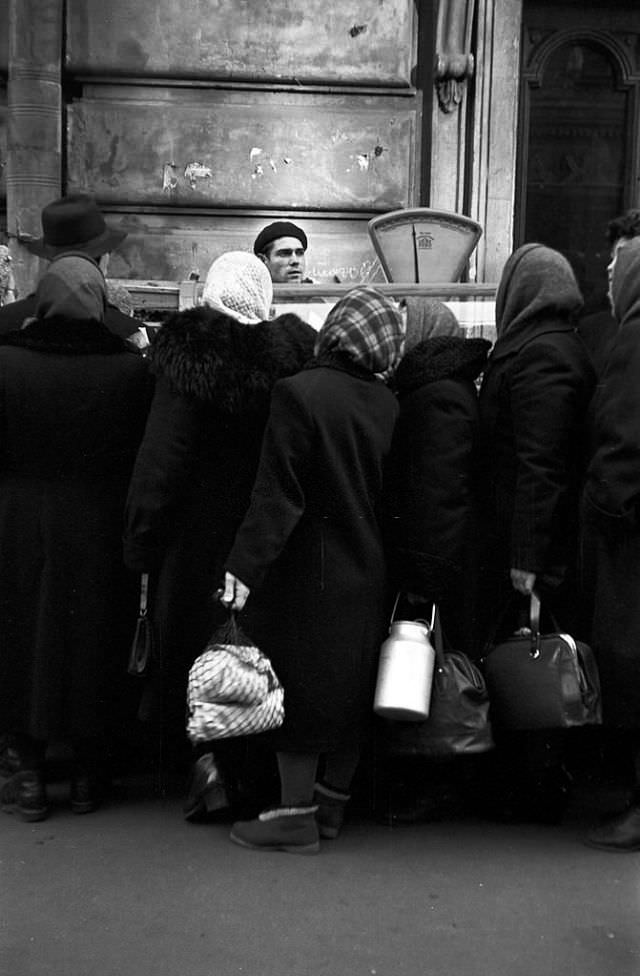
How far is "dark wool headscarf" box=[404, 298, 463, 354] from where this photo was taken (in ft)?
13.9

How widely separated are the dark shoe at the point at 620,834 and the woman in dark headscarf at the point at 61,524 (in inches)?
64.3

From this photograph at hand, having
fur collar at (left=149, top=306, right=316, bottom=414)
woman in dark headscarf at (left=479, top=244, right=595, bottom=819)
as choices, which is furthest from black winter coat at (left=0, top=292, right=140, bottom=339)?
woman in dark headscarf at (left=479, top=244, right=595, bottom=819)

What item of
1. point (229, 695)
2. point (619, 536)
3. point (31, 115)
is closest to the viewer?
point (229, 695)

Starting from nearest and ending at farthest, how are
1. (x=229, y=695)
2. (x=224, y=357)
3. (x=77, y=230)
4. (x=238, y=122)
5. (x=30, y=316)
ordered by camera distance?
(x=229, y=695) < (x=224, y=357) < (x=30, y=316) < (x=77, y=230) < (x=238, y=122)

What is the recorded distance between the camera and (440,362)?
3.98 m

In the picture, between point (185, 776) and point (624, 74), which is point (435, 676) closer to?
point (185, 776)

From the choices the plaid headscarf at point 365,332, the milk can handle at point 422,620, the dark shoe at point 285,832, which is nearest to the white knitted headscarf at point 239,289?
the plaid headscarf at point 365,332

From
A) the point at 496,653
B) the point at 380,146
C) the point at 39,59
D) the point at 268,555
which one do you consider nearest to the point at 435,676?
the point at 496,653

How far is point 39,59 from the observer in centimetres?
693

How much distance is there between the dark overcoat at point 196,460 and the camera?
3.89 m

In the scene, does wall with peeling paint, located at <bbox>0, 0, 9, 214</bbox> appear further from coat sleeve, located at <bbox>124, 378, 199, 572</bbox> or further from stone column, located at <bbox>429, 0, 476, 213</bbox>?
coat sleeve, located at <bbox>124, 378, 199, 572</bbox>

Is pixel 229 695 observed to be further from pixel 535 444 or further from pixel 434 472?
pixel 535 444

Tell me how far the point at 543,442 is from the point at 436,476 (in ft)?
1.13

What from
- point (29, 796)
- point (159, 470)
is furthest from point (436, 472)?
point (29, 796)
